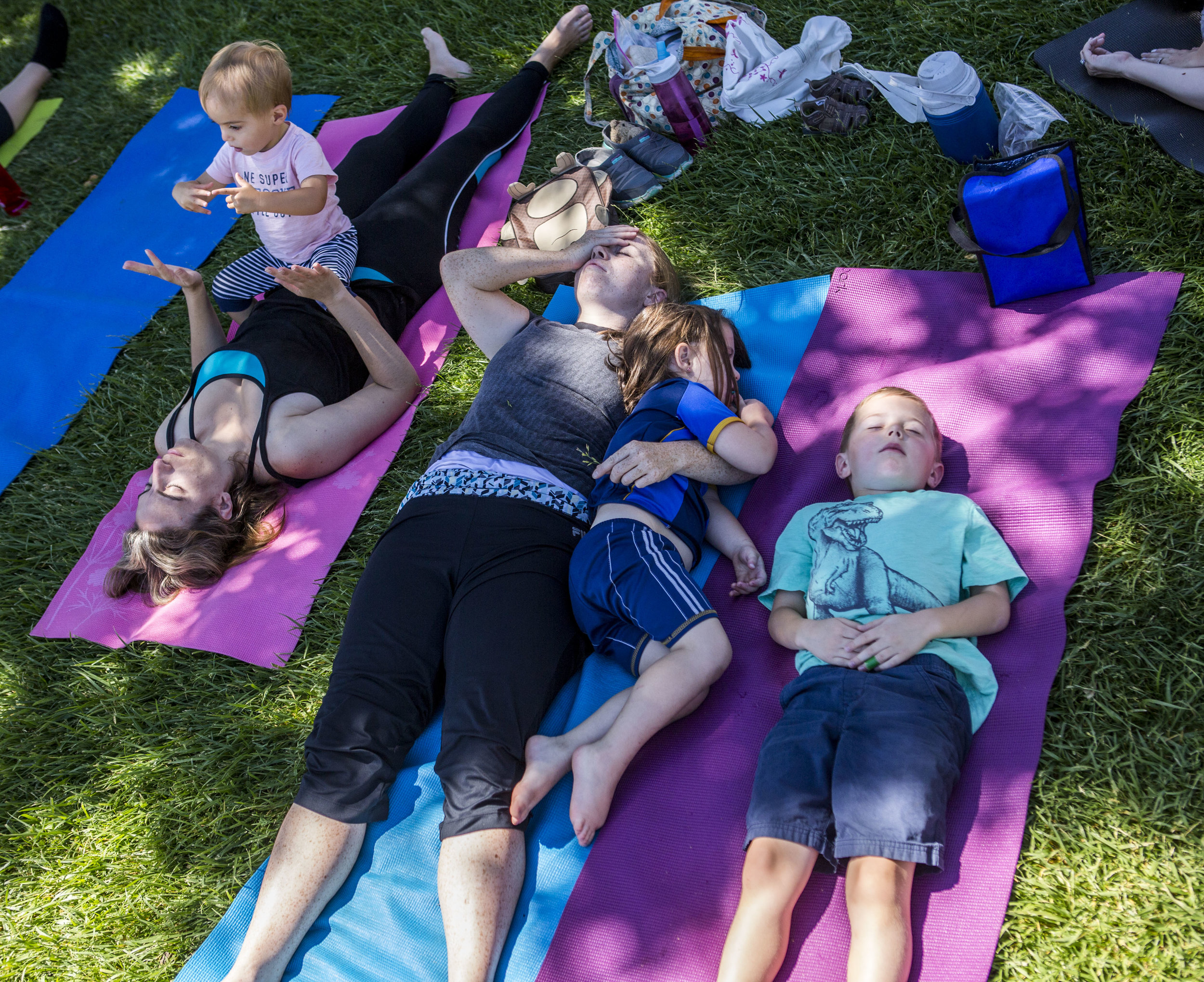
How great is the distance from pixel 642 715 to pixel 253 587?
182 centimetres

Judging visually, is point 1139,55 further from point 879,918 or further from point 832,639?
point 879,918

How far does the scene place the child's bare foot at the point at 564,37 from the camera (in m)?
4.98

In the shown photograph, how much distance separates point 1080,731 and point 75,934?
301cm

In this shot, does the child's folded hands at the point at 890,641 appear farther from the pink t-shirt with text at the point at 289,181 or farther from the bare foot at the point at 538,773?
the pink t-shirt with text at the point at 289,181

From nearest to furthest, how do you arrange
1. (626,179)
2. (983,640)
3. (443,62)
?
(983,640) → (626,179) → (443,62)

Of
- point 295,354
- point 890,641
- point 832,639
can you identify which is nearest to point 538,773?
point 832,639

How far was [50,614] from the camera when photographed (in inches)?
145

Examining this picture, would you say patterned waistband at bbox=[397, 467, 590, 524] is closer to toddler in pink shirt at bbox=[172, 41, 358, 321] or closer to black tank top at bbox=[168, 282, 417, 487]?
black tank top at bbox=[168, 282, 417, 487]

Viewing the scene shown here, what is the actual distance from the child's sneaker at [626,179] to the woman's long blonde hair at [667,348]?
119 centimetres

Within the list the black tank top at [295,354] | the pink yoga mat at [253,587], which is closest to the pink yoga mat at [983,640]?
the pink yoga mat at [253,587]

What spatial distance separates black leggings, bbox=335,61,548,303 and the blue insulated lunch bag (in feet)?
7.91

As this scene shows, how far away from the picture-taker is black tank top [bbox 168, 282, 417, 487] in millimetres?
3660

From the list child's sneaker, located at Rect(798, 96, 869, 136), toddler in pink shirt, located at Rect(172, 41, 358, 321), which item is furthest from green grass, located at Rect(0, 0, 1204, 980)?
toddler in pink shirt, located at Rect(172, 41, 358, 321)

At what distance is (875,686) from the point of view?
2322 mm
